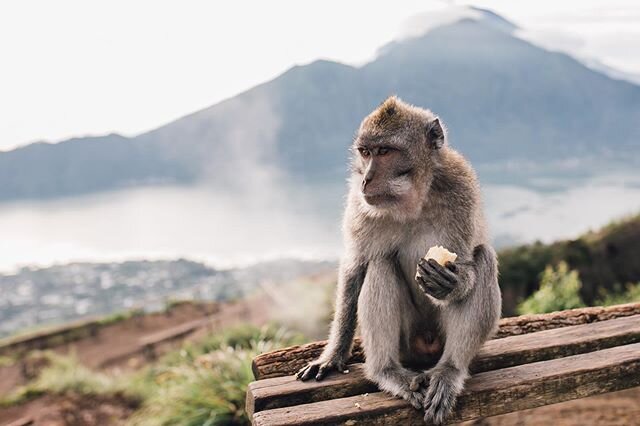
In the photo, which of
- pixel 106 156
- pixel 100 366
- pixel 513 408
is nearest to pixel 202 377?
pixel 513 408

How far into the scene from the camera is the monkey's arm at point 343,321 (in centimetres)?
370

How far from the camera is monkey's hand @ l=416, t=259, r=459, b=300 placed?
312cm

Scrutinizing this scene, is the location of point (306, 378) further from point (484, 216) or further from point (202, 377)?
point (202, 377)

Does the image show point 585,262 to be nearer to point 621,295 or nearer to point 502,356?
point 621,295

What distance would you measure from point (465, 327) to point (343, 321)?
75cm

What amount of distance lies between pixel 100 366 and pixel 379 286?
11.4 meters

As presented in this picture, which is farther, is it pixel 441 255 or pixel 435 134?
pixel 435 134

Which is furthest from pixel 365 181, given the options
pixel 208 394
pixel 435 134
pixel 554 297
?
pixel 554 297

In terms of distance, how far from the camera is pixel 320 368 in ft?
12.1

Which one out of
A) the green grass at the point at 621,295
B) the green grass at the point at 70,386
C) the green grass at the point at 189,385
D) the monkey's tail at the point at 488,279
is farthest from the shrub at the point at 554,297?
the monkey's tail at the point at 488,279

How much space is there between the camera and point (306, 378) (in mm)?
3672

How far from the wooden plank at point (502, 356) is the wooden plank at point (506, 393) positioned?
10cm

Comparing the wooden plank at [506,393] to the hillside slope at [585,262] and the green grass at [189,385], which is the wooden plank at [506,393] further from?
the hillside slope at [585,262]

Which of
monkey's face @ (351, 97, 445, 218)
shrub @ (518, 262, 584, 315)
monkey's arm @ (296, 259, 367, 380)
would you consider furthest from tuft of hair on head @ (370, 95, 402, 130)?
shrub @ (518, 262, 584, 315)
